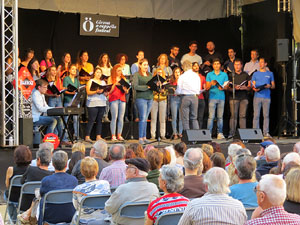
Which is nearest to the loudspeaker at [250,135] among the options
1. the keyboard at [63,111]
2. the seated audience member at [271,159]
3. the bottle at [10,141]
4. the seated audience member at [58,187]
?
the keyboard at [63,111]

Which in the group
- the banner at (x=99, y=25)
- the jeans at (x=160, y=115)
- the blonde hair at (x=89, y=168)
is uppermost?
the banner at (x=99, y=25)

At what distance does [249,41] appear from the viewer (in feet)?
45.0

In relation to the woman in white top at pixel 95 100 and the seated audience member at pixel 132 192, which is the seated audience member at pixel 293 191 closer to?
the seated audience member at pixel 132 192

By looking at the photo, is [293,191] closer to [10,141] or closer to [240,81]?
[10,141]

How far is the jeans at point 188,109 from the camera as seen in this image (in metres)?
11.3

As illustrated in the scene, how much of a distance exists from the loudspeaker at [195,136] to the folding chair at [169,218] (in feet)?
20.9

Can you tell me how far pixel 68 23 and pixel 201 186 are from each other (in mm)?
8957

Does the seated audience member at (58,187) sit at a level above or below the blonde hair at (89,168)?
below

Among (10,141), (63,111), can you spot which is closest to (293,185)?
(10,141)

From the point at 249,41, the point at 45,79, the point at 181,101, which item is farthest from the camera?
the point at 249,41

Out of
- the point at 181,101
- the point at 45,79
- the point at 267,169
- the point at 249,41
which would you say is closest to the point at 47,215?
the point at 267,169

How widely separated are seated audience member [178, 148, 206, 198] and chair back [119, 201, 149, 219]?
1.44ft

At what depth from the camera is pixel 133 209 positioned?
4.30 m

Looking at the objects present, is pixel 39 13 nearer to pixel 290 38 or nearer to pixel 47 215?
pixel 290 38
